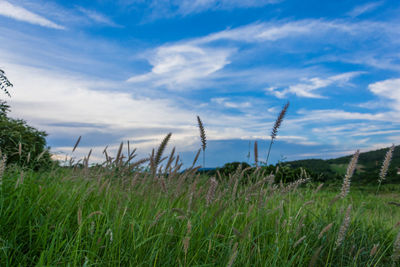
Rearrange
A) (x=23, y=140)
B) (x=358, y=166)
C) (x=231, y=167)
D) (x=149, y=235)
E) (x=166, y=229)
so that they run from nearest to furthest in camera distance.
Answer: (x=149, y=235) → (x=166, y=229) → (x=23, y=140) → (x=231, y=167) → (x=358, y=166)

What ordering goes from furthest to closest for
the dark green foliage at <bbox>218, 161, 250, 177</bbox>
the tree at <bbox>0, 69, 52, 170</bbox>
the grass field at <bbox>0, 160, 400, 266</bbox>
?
1. the dark green foliage at <bbox>218, 161, 250, 177</bbox>
2. the tree at <bbox>0, 69, 52, 170</bbox>
3. the grass field at <bbox>0, 160, 400, 266</bbox>

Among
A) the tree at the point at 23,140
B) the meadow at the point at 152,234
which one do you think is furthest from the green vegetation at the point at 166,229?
the tree at the point at 23,140

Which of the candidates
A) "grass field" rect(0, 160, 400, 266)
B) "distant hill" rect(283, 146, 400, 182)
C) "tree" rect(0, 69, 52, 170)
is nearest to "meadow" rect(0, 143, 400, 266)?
"grass field" rect(0, 160, 400, 266)

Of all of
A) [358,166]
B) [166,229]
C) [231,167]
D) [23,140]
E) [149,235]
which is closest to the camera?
[149,235]

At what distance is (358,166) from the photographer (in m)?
13.2

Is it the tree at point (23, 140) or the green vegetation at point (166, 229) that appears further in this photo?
the tree at point (23, 140)

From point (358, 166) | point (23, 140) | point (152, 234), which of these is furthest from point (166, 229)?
point (358, 166)

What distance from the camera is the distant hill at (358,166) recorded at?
12.4 metres

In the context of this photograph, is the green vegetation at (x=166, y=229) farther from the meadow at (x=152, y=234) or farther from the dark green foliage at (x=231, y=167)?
the dark green foliage at (x=231, y=167)

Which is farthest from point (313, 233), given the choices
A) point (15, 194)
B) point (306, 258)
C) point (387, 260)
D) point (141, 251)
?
point (15, 194)

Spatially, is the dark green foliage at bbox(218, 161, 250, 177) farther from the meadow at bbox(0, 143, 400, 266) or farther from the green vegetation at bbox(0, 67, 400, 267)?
the meadow at bbox(0, 143, 400, 266)

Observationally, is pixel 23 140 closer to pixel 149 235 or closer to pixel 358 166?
pixel 149 235

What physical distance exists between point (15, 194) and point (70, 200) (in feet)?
1.72

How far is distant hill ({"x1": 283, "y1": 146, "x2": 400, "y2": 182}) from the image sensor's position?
12.4m
